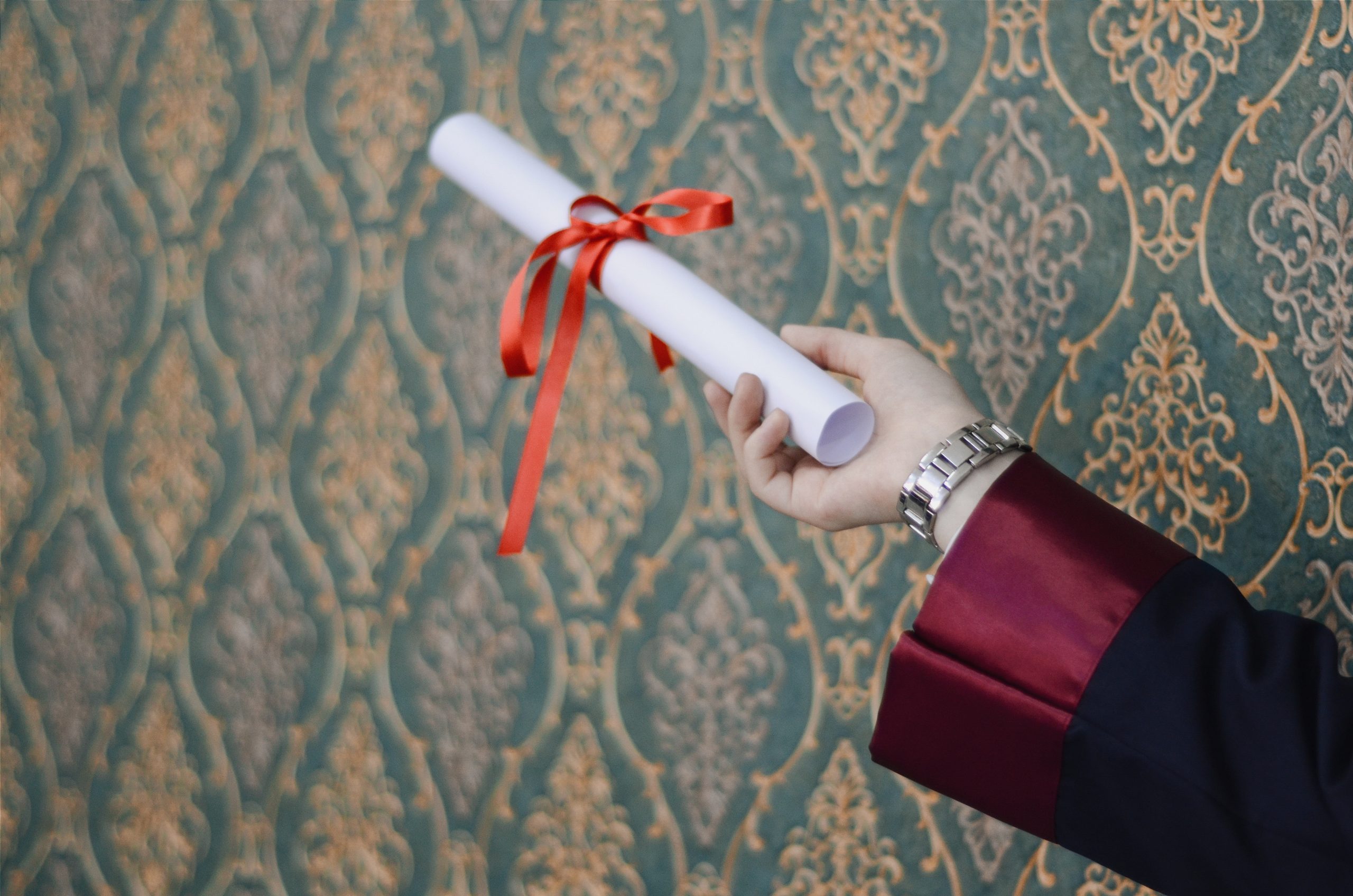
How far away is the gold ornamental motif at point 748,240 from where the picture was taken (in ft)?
4.01

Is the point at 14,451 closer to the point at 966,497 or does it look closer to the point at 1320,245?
the point at 966,497

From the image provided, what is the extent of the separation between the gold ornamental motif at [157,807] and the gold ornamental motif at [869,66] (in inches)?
49.9

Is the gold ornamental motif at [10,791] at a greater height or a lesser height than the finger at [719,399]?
lesser

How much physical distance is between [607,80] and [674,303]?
1.81 ft

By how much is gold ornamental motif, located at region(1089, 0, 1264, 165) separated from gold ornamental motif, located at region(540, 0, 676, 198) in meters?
0.54

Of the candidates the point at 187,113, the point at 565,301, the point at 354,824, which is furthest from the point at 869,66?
the point at 354,824

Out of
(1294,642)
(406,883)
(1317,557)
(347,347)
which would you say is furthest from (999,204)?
(406,883)

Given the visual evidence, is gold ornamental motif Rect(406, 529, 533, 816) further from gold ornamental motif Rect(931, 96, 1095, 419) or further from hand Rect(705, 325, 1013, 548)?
gold ornamental motif Rect(931, 96, 1095, 419)

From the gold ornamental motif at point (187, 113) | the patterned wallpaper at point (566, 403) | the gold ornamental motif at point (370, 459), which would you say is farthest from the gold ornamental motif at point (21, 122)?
the gold ornamental motif at point (370, 459)

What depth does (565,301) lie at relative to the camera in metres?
0.91

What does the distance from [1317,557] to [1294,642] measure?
526 millimetres

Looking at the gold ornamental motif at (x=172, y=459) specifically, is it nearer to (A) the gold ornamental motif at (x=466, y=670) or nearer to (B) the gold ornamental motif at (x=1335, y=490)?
(A) the gold ornamental motif at (x=466, y=670)

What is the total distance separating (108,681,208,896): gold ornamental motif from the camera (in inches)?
56.0

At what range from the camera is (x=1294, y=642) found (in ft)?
2.04
